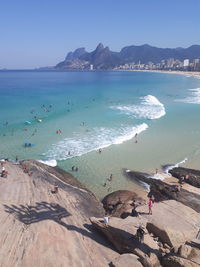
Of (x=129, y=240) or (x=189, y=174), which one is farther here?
(x=189, y=174)

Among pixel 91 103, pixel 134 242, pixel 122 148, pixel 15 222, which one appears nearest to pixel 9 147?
pixel 122 148

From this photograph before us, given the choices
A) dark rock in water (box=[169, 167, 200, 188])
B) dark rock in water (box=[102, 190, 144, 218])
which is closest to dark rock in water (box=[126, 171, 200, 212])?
dark rock in water (box=[102, 190, 144, 218])

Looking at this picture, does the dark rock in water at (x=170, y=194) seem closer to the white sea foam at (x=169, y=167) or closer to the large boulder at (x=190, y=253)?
the white sea foam at (x=169, y=167)

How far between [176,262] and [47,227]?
649 cm

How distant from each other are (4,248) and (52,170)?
12.2 meters

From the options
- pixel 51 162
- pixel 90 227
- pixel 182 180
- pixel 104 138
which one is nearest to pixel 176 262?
pixel 90 227

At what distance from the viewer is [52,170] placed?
948 inches

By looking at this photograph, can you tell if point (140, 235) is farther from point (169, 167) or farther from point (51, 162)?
point (51, 162)

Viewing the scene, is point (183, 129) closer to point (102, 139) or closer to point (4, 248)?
point (102, 139)

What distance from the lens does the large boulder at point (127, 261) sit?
10.4 m

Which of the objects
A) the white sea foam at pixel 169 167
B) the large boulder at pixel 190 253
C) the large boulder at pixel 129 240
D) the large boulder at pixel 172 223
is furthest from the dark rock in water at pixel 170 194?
the large boulder at pixel 190 253

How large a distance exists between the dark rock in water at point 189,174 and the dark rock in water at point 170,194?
2.39m

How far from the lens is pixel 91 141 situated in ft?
113

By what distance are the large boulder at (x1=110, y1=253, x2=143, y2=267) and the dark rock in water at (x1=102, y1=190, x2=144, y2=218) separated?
5.79m
